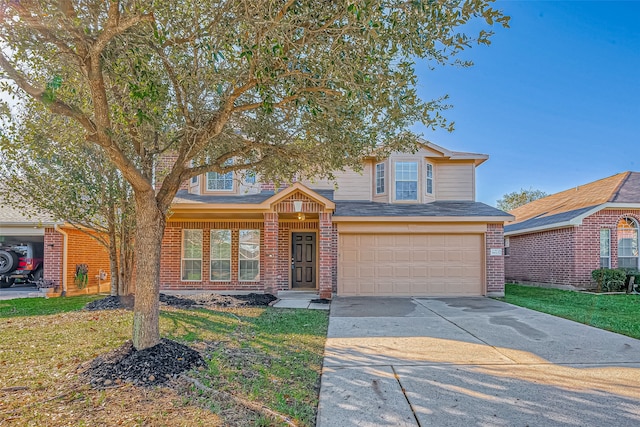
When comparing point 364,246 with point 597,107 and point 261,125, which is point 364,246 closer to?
point 261,125

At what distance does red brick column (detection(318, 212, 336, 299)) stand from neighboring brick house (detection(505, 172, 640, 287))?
911cm

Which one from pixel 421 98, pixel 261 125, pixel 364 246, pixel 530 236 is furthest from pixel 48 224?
pixel 530 236

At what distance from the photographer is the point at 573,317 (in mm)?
8422

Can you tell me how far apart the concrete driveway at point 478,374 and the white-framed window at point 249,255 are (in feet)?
17.7

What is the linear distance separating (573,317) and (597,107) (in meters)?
14.1

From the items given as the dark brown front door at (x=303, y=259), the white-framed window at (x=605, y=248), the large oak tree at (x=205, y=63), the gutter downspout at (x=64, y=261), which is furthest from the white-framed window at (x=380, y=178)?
the gutter downspout at (x=64, y=261)

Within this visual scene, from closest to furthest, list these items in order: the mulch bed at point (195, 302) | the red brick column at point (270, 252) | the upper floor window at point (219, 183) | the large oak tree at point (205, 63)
Result: the large oak tree at point (205, 63) < the mulch bed at point (195, 302) < the red brick column at point (270, 252) < the upper floor window at point (219, 183)

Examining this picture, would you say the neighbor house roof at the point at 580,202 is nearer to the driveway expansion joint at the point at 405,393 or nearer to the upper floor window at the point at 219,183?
the driveway expansion joint at the point at 405,393

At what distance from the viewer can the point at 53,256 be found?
12.3 m

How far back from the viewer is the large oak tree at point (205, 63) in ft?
13.4

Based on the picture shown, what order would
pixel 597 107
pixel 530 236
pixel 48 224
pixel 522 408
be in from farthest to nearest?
pixel 597 107 → pixel 530 236 → pixel 48 224 → pixel 522 408

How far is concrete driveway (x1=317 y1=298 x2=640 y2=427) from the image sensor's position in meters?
3.51

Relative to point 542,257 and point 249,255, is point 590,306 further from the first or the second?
point 249,255

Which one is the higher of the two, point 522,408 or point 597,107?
point 597,107
